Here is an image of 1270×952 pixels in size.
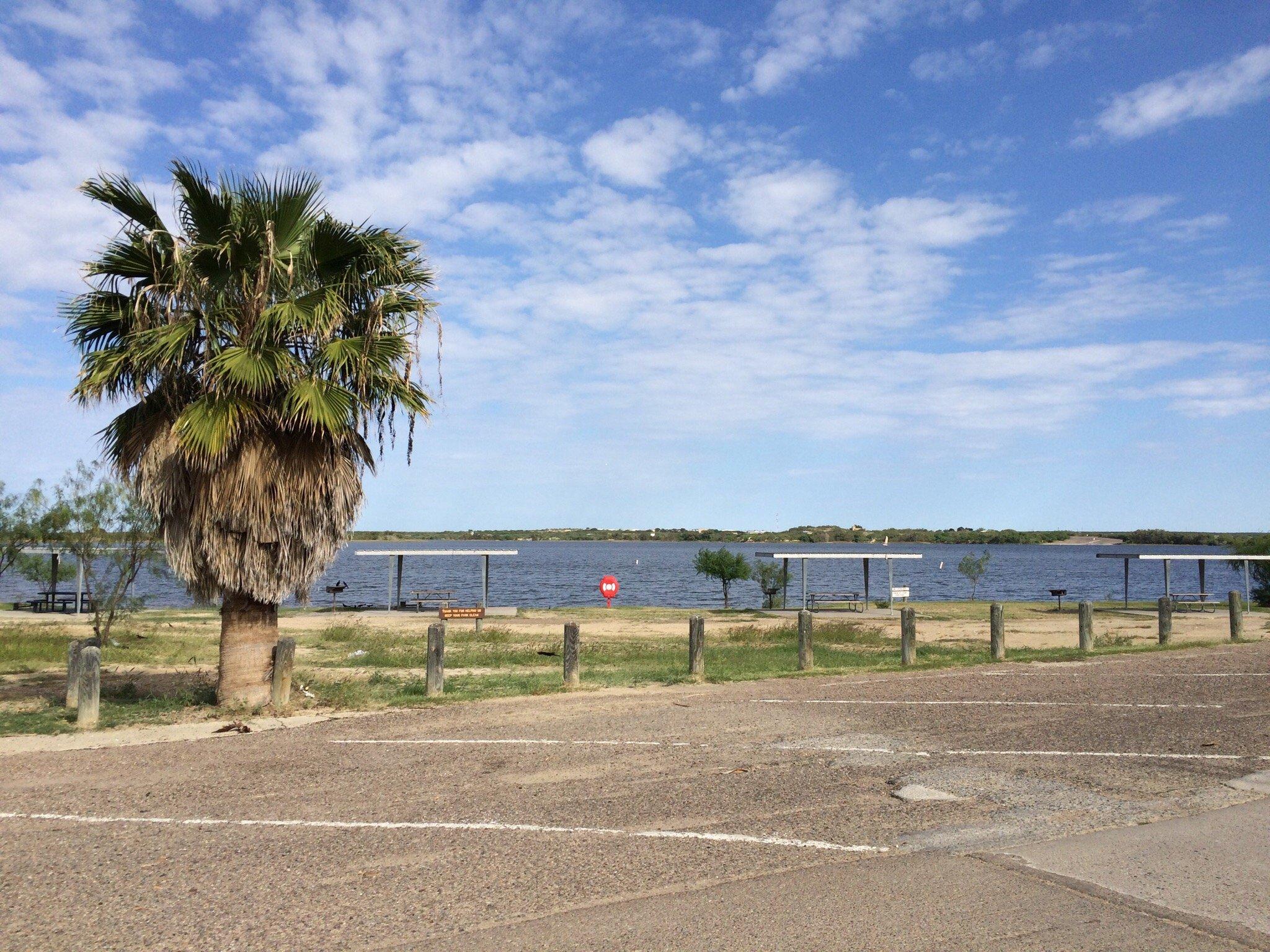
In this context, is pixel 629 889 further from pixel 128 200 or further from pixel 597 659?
pixel 597 659

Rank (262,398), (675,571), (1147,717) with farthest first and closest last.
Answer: (675,571) → (262,398) → (1147,717)

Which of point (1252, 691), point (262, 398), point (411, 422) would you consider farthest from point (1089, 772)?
point (262, 398)

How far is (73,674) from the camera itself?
37.7ft

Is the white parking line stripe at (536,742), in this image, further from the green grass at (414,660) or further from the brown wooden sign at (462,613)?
the brown wooden sign at (462,613)

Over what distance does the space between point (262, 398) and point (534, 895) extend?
7.81 meters

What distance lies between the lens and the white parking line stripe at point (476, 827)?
5863mm

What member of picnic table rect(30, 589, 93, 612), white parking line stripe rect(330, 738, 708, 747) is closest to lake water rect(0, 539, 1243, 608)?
picnic table rect(30, 589, 93, 612)

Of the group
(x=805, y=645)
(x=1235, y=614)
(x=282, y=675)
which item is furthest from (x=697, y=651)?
(x=1235, y=614)

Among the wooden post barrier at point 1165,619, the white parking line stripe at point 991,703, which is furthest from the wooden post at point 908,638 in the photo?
the wooden post barrier at point 1165,619

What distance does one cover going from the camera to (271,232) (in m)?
11.0

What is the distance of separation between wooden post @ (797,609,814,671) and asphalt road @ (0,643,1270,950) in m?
4.49

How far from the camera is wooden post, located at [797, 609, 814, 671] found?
49.9ft

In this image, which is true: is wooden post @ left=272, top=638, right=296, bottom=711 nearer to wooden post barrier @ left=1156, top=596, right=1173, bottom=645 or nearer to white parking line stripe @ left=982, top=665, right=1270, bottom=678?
white parking line stripe @ left=982, top=665, right=1270, bottom=678

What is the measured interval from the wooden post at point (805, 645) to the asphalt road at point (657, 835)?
177 inches
